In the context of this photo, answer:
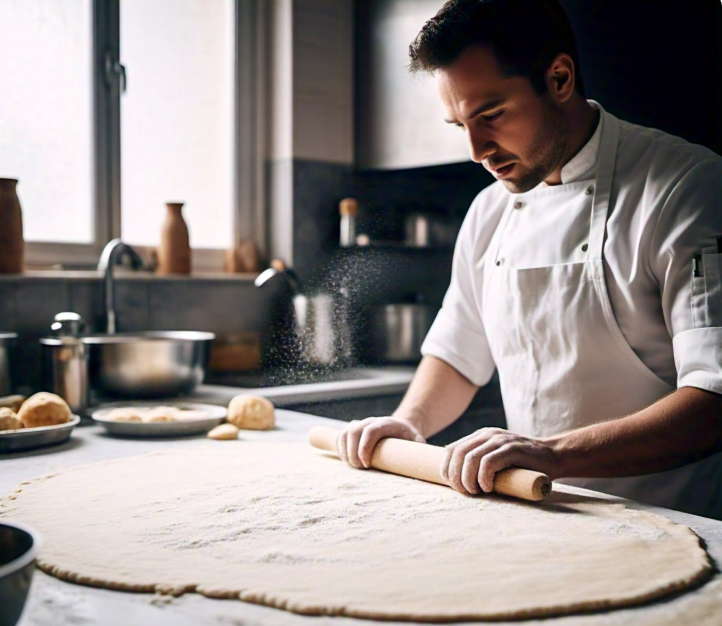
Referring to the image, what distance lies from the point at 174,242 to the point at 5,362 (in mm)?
847

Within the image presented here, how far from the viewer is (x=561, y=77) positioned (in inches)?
56.7

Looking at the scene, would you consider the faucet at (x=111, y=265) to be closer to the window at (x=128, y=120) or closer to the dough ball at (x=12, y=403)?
the window at (x=128, y=120)

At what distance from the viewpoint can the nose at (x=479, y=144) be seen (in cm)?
141

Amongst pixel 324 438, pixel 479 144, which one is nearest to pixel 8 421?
pixel 324 438

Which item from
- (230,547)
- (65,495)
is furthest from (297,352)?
(230,547)

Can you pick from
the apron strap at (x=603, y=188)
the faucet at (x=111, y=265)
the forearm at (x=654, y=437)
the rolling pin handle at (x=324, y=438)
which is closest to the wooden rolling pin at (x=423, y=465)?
the rolling pin handle at (x=324, y=438)

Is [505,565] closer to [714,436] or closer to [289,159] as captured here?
[714,436]

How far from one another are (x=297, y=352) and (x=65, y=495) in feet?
5.13

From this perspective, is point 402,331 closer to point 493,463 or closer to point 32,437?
point 32,437

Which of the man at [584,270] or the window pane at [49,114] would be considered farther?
the window pane at [49,114]

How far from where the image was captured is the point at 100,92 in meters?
2.46

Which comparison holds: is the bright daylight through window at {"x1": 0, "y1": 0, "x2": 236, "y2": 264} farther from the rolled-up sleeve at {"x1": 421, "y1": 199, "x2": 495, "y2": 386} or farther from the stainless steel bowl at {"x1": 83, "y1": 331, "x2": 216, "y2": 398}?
the rolled-up sleeve at {"x1": 421, "y1": 199, "x2": 495, "y2": 386}

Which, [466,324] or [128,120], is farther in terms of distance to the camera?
[128,120]

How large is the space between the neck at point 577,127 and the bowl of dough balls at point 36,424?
1.11 metres
